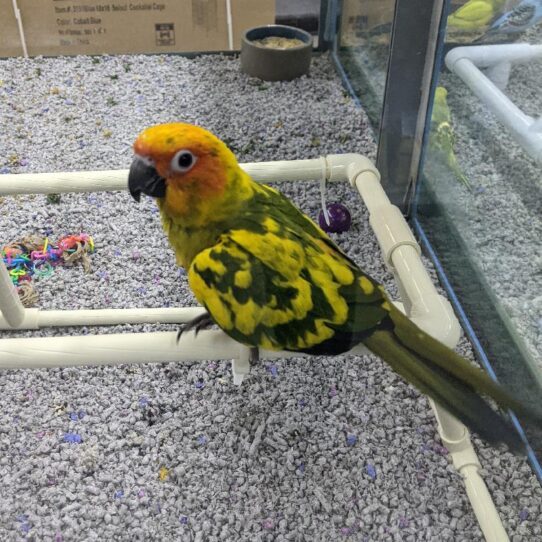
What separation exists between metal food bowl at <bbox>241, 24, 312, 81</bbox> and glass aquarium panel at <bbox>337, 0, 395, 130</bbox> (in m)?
0.11

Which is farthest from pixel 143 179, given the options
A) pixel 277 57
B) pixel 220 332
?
pixel 277 57

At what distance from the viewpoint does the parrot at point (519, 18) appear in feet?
2.16

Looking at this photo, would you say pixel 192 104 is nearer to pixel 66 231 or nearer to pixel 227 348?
pixel 66 231

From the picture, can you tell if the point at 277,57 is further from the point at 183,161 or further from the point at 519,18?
the point at 183,161

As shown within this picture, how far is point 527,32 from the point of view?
27.4 inches

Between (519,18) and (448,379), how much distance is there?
0.51 metres

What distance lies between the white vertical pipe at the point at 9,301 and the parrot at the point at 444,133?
66cm

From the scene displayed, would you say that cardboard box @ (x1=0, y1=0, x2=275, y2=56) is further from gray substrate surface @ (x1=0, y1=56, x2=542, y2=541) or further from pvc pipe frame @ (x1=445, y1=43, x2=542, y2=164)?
pvc pipe frame @ (x1=445, y1=43, x2=542, y2=164)

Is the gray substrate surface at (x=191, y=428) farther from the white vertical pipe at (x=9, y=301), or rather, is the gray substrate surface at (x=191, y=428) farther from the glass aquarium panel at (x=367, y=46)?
the glass aquarium panel at (x=367, y=46)

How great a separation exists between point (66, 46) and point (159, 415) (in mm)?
511

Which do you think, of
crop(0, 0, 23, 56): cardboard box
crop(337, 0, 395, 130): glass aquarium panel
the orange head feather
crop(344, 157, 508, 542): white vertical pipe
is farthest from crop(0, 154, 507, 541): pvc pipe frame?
crop(337, 0, 395, 130): glass aquarium panel

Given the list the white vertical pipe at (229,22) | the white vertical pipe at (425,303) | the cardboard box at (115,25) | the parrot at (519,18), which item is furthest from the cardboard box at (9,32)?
the parrot at (519,18)

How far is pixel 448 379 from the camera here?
0.40m

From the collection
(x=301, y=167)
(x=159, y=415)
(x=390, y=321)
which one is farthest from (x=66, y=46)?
(x=390, y=321)
